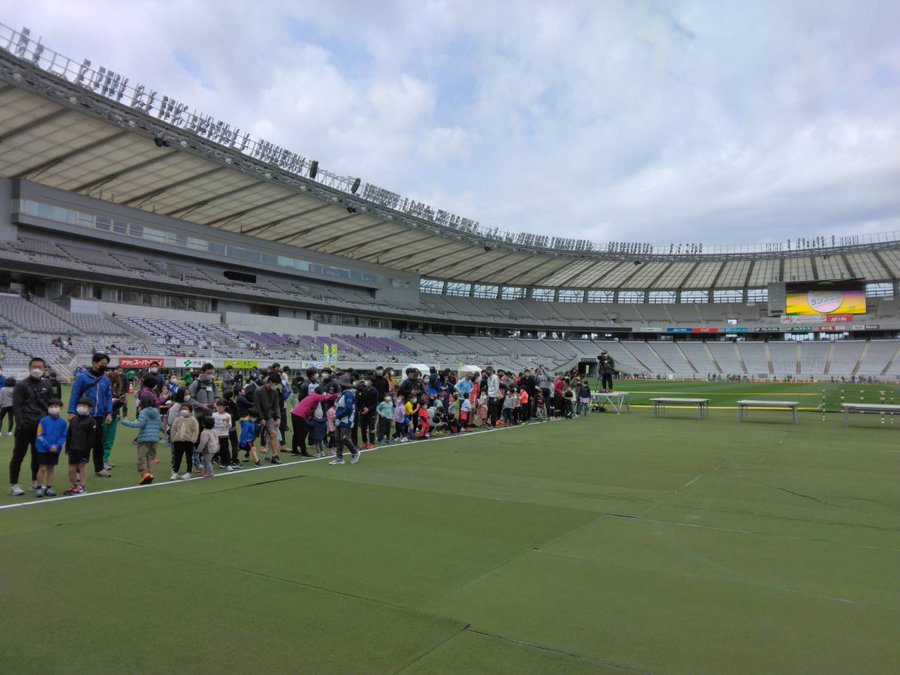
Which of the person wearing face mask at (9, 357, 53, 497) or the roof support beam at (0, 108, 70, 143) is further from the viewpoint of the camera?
the roof support beam at (0, 108, 70, 143)

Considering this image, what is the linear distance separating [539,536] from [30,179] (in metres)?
43.9

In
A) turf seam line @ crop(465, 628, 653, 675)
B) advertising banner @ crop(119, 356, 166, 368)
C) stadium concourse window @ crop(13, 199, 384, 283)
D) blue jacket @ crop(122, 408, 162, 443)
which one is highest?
stadium concourse window @ crop(13, 199, 384, 283)

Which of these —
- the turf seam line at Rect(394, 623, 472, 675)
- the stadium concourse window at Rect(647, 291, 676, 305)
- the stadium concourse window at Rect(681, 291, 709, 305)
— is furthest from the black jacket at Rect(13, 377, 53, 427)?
the stadium concourse window at Rect(681, 291, 709, 305)

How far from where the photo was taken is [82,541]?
237 inches

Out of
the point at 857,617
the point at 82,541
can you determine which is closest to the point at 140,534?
the point at 82,541

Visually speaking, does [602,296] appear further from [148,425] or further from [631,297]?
[148,425]

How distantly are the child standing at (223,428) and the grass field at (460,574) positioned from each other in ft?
3.32

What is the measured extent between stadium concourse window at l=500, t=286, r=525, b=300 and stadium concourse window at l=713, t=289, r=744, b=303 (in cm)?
2636

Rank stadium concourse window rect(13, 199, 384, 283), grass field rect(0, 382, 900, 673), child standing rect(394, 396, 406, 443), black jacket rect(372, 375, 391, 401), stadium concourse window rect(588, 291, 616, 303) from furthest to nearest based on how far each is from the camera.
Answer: stadium concourse window rect(588, 291, 616, 303), stadium concourse window rect(13, 199, 384, 283), child standing rect(394, 396, 406, 443), black jacket rect(372, 375, 391, 401), grass field rect(0, 382, 900, 673)

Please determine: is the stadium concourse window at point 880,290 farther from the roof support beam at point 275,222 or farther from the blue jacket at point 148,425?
the blue jacket at point 148,425

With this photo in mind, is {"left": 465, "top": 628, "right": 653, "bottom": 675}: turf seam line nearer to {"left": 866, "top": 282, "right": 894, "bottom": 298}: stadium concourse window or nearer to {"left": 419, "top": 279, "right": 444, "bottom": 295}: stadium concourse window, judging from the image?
{"left": 419, "top": 279, "right": 444, "bottom": 295}: stadium concourse window

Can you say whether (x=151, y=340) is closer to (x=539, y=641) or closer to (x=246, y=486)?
(x=246, y=486)

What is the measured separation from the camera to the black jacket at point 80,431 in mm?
8055

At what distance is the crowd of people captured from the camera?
8086mm
